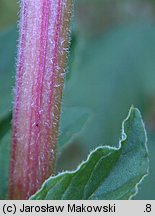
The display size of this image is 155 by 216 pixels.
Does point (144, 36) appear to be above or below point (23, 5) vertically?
above

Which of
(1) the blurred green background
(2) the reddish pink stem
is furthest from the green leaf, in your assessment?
(1) the blurred green background

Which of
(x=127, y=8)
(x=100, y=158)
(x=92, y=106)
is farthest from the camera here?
(x=127, y=8)

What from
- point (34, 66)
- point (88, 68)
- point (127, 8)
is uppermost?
point (127, 8)

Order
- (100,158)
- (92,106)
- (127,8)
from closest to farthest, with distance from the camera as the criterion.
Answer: (100,158) < (92,106) < (127,8)

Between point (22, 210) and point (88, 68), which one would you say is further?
point (88, 68)

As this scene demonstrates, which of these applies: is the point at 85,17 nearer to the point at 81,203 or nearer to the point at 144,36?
the point at 144,36

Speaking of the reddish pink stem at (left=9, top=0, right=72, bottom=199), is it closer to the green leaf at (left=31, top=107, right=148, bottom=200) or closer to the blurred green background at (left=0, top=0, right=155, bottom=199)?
the green leaf at (left=31, top=107, right=148, bottom=200)

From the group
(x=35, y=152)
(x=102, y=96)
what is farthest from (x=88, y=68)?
(x=35, y=152)

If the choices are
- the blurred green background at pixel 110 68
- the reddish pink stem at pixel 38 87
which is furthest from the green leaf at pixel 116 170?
the blurred green background at pixel 110 68
